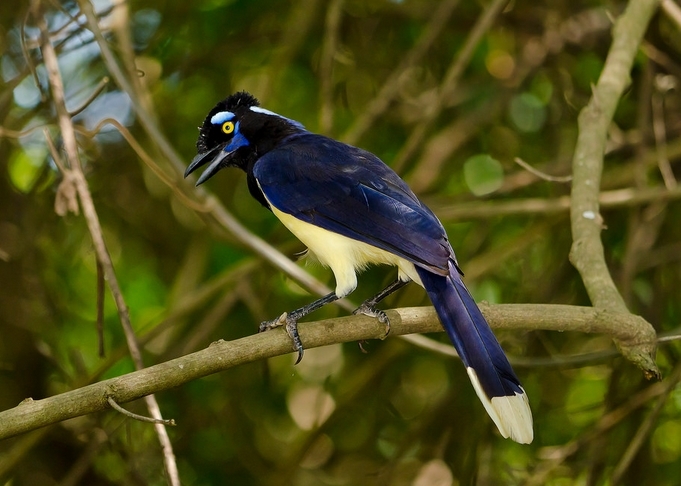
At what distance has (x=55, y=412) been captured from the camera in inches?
104

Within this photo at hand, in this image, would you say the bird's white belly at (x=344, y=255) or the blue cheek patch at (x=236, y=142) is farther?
the blue cheek patch at (x=236, y=142)

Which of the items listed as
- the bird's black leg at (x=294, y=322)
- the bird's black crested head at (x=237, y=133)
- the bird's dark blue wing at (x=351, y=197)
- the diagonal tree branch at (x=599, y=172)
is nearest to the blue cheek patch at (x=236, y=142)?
the bird's black crested head at (x=237, y=133)

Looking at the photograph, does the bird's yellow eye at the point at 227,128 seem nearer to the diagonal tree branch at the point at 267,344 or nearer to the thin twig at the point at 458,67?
the thin twig at the point at 458,67

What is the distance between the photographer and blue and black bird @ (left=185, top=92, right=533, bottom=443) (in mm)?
3092

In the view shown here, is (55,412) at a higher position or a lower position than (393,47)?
lower

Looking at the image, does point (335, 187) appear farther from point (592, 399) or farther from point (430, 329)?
point (592, 399)

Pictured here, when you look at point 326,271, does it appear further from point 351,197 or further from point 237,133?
point 351,197

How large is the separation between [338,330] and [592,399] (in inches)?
124

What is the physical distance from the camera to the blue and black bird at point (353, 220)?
3092 mm

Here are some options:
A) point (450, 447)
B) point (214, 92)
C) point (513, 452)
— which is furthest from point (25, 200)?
point (513, 452)

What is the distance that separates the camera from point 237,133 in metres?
4.36

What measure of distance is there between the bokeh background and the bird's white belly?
0.84 metres

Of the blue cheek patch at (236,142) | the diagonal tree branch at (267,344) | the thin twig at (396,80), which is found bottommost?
the diagonal tree branch at (267,344)

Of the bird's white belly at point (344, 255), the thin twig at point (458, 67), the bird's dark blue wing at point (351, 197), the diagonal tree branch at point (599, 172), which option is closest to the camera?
the diagonal tree branch at point (599, 172)
